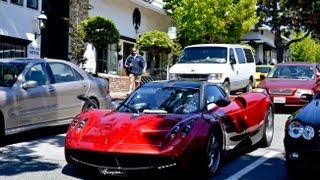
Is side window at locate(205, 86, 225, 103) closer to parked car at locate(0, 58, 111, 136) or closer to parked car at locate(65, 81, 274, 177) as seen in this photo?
parked car at locate(65, 81, 274, 177)

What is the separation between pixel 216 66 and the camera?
650 inches

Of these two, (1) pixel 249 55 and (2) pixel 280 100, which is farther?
(1) pixel 249 55

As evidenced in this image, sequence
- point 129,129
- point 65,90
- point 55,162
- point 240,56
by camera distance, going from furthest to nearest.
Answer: point 240,56 → point 65,90 → point 55,162 → point 129,129

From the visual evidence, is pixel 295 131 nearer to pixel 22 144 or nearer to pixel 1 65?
pixel 22 144

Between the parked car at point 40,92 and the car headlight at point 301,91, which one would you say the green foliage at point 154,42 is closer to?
the car headlight at point 301,91

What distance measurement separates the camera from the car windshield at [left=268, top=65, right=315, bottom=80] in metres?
15.6

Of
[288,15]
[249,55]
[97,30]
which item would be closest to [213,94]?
[249,55]

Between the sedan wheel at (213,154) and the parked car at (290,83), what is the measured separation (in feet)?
25.2

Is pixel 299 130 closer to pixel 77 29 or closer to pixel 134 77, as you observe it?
pixel 134 77

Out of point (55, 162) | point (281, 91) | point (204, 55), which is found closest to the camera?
point (55, 162)

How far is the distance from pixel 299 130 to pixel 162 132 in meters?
1.64

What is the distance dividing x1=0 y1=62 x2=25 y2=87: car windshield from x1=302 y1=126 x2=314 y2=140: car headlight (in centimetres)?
529

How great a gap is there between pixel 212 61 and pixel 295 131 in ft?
35.8

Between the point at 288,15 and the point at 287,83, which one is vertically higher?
the point at 288,15
